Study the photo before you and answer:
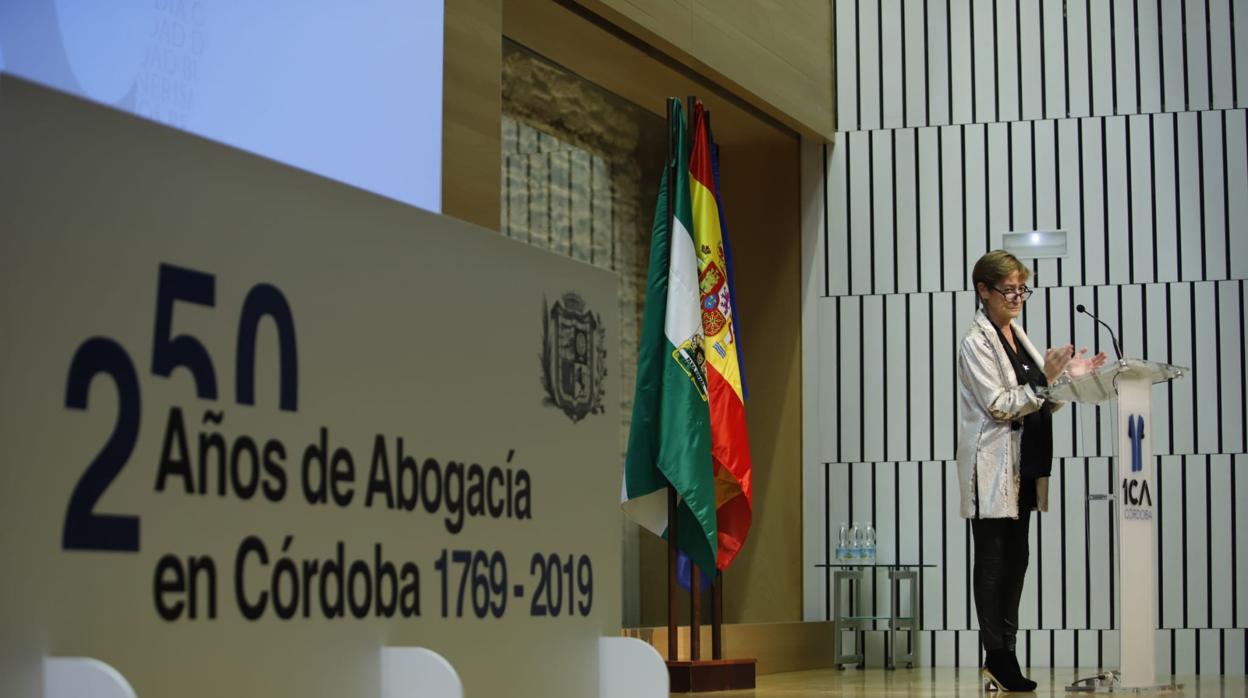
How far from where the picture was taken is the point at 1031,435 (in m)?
5.18

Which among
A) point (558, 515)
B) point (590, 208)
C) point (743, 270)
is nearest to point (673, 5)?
point (590, 208)

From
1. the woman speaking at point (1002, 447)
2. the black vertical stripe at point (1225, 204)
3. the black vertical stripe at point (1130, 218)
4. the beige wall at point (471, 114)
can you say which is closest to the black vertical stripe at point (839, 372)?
the black vertical stripe at point (1130, 218)

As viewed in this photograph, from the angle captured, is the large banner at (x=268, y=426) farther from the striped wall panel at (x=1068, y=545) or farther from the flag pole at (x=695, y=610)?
the striped wall panel at (x=1068, y=545)

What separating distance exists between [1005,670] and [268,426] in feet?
14.5

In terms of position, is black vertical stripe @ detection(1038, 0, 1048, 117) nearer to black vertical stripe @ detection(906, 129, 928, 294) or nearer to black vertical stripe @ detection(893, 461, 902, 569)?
black vertical stripe @ detection(906, 129, 928, 294)

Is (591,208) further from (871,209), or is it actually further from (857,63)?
(857,63)

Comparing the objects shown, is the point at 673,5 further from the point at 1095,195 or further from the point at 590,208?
the point at 1095,195

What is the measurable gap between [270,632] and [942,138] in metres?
7.23

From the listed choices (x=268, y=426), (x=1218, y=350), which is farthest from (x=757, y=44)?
(x=268, y=426)

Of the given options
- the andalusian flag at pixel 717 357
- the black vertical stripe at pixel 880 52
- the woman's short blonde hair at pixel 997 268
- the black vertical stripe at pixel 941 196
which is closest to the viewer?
the woman's short blonde hair at pixel 997 268

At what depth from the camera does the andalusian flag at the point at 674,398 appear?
557 cm

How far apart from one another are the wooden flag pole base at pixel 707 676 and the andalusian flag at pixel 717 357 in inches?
19.6

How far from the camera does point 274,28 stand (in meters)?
4.10

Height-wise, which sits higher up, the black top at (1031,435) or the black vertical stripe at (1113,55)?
the black vertical stripe at (1113,55)
